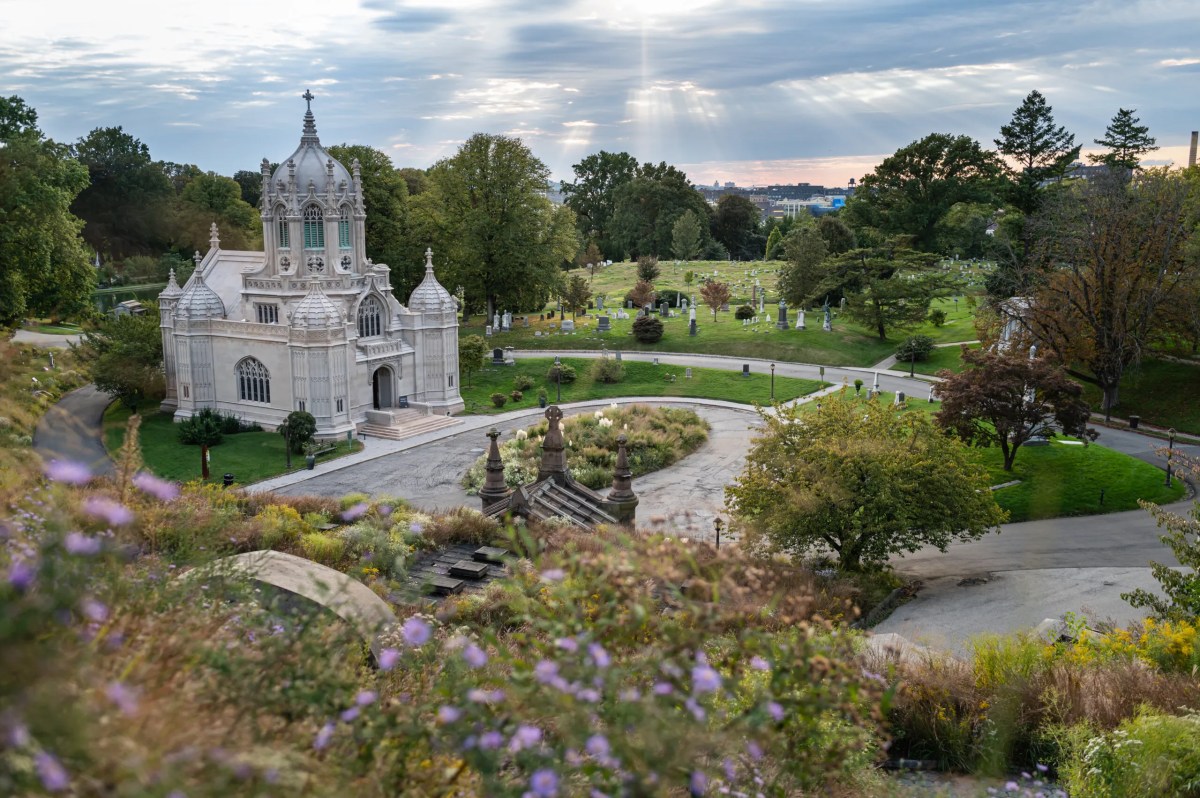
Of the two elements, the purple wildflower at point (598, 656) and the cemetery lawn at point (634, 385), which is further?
the cemetery lawn at point (634, 385)

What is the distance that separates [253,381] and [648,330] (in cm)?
2369

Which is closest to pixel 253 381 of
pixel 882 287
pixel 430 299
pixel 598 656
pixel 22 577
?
pixel 430 299

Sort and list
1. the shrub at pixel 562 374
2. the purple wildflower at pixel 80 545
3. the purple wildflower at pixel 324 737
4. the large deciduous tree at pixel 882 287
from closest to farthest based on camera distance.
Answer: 1. the purple wildflower at pixel 324 737
2. the purple wildflower at pixel 80 545
3. the shrub at pixel 562 374
4. the large deciduous tree at pixel 882 287

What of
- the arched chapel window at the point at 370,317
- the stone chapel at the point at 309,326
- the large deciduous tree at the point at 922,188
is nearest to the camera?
the stone chapel at the point at 309,326

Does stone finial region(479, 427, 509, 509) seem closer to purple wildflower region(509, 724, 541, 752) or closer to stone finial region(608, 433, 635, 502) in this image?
stone finial region(608, 433, 635, 502)

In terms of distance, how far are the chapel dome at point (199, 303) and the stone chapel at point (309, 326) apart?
0.04 m

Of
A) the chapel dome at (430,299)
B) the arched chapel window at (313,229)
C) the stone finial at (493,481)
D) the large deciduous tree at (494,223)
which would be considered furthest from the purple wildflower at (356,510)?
the large deciduous tree at (494,223)

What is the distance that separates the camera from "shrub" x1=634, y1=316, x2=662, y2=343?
54562 mm

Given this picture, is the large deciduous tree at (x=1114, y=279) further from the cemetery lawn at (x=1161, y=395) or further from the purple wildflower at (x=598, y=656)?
the purple wildflower at (x=598, y=656)

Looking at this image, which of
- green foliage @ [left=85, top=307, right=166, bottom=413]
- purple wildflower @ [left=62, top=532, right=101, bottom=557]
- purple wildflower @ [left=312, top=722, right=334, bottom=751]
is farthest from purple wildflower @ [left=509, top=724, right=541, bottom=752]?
green foliage @ [left=85, top=307, right=166, bottom=413]

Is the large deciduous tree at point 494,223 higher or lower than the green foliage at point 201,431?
higher

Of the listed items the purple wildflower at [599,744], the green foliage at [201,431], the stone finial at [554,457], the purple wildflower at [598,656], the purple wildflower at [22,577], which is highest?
the purple wildflower at [22,577]

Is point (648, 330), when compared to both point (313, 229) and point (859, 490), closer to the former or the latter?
point (313, 229)

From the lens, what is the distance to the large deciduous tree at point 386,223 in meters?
55.5
